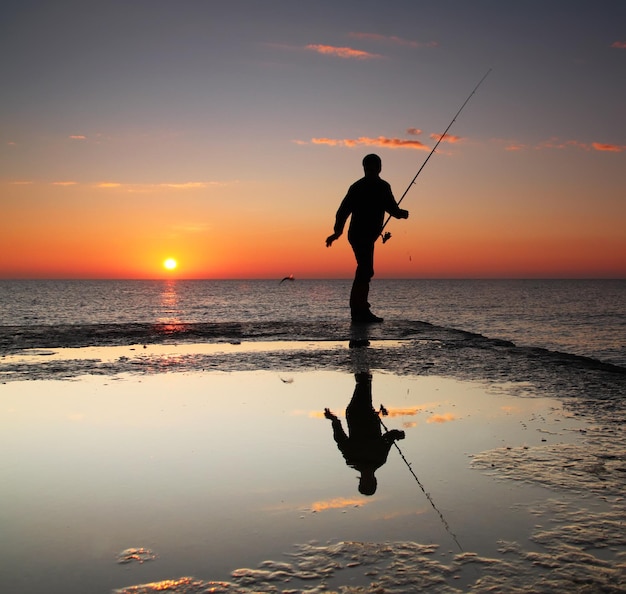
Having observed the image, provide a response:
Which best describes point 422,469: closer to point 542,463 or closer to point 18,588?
point 542,463

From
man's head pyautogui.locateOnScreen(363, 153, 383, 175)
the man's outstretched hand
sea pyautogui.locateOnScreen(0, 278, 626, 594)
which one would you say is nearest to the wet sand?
sea pyautogui.locateOnScreen(0, 278, 626, 594)

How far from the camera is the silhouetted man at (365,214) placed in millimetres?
13008

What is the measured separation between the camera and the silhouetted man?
1301cm

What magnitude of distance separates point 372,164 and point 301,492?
34.6 ft

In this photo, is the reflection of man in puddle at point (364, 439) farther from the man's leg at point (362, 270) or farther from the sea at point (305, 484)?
the man's leg at point (362, 270)

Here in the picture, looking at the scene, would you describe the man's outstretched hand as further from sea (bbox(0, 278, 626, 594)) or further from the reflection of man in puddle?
the reflection of man in puddle

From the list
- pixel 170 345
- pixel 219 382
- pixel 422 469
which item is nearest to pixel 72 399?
pixel 219 382

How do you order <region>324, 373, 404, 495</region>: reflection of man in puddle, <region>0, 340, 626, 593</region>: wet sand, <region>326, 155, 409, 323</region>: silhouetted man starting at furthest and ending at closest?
<region>326, 155, 409, 323</region>: silhouetted man < <region>324, 373, 404, 495</region>: reflection of man in puddle < <region>0, 340, 626, 593</region>: wet sand

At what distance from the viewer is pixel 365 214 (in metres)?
13.1

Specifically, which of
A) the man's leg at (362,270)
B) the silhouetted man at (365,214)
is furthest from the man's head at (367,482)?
the man's leg at (362,270)

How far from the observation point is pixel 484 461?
12.3 feet

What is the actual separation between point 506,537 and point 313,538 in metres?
0.79

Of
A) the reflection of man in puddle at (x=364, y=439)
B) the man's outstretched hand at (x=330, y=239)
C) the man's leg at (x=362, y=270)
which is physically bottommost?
the reflection of man in puddle at (x=364, y=439)

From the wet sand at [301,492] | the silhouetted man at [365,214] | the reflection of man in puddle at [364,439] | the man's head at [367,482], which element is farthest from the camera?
the silhouetted man at [365,214]
